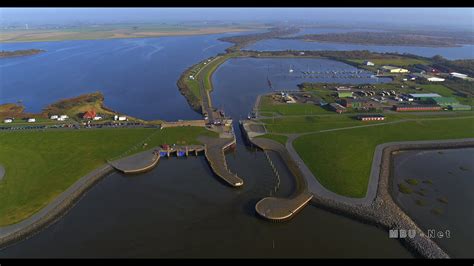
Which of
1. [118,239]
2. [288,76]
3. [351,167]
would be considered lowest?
[118,239]

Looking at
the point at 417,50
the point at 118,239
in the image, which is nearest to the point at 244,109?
the point at 118,239

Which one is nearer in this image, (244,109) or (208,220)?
(208,220)

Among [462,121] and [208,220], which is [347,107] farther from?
[208,220]

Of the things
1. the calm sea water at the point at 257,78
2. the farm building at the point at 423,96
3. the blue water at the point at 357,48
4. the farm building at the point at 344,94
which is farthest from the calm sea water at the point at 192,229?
the blue water at the point at 357,48

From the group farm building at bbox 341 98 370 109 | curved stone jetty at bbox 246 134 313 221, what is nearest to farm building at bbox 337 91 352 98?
farm building at bbox 341 98 370 109

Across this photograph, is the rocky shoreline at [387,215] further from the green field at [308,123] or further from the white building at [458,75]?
the white building at [458,75]
